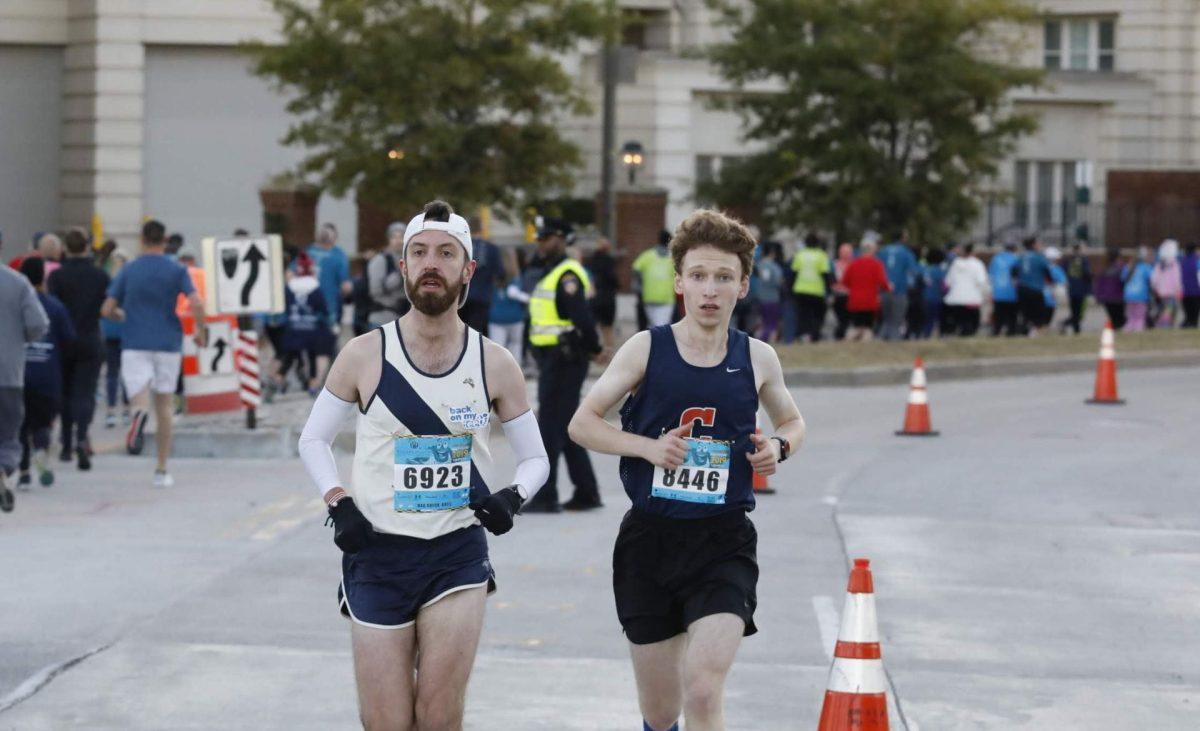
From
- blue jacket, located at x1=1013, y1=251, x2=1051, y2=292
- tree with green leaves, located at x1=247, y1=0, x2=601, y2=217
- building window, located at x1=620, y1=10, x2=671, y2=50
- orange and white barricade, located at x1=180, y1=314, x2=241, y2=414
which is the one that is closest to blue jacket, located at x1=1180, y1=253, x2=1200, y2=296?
blue jacket, located at x1=1013, y1=251, x2=1051, y2=292

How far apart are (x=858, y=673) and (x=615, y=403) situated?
1.12 m

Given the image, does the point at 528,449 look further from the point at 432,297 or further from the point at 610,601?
the point at 610,601

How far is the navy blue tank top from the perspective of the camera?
20.4 ft

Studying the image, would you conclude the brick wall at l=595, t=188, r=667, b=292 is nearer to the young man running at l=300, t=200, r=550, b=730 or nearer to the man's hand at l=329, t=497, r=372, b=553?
the young man running at l=300, t=200, r=550, b=730

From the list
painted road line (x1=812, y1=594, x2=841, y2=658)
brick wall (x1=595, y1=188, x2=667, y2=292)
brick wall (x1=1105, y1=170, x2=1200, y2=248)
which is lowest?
painted road line (x1=812, y1=594, x2=841, y2=658)

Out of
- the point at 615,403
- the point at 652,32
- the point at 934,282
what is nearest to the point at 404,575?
the point at 615,403

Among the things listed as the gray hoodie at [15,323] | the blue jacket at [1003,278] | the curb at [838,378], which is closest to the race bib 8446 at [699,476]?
the gray hoodie at [15,323]

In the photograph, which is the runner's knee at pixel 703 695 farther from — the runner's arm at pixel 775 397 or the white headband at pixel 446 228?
the white headband at pixel 446 228

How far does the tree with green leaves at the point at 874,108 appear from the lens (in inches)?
1292

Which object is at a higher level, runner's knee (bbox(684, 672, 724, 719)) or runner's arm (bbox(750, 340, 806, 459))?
runner's arm (bbox(750, 340, 806, 459))

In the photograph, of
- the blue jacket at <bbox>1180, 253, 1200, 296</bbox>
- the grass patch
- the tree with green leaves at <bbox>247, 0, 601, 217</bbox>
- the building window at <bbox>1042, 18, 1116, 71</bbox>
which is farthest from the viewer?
the building window at <bbox>1042, 18, 1116, 71</bbox>

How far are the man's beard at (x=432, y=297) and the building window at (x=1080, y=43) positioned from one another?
1782 inches

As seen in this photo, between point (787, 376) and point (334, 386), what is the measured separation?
1800 cm

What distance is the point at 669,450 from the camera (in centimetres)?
611
